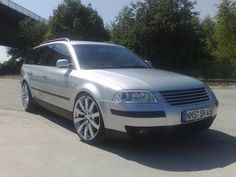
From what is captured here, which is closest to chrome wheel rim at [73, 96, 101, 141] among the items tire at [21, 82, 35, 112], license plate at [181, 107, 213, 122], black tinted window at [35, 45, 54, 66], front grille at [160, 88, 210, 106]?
front grille at [160, 88, 210, 106]

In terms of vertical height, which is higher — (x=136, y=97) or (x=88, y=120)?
(x=136, y=97)

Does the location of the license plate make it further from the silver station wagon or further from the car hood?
the car hood

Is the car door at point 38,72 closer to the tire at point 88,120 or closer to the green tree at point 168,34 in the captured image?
the tire at point 88,120

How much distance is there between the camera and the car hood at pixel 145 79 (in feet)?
18.0

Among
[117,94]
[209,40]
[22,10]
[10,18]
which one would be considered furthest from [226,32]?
[10,18]

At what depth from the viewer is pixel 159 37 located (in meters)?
21.6

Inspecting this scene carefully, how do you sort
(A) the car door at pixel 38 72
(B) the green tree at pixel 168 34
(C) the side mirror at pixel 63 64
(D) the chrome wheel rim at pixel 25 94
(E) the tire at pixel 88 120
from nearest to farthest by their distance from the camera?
(E) the tire at pixel 88 120 < (C) the side mirror at pixel 63 64 < (A) the car door at pixel 38 72 < (D) the chrome wheel rim at pixel 25 94 < (B) the green tree at pixel 168 34

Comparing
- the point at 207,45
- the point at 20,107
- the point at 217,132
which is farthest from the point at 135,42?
the point at 217,132

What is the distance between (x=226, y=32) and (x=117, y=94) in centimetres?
1732

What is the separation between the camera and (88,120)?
20.1 ft

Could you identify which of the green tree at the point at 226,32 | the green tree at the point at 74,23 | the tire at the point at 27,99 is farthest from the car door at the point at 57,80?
the green tree at the point at 74,23

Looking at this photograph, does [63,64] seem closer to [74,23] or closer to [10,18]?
[74,23]

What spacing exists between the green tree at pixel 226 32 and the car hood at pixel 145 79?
1587cm

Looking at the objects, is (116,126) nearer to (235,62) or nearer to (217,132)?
(217,132)
